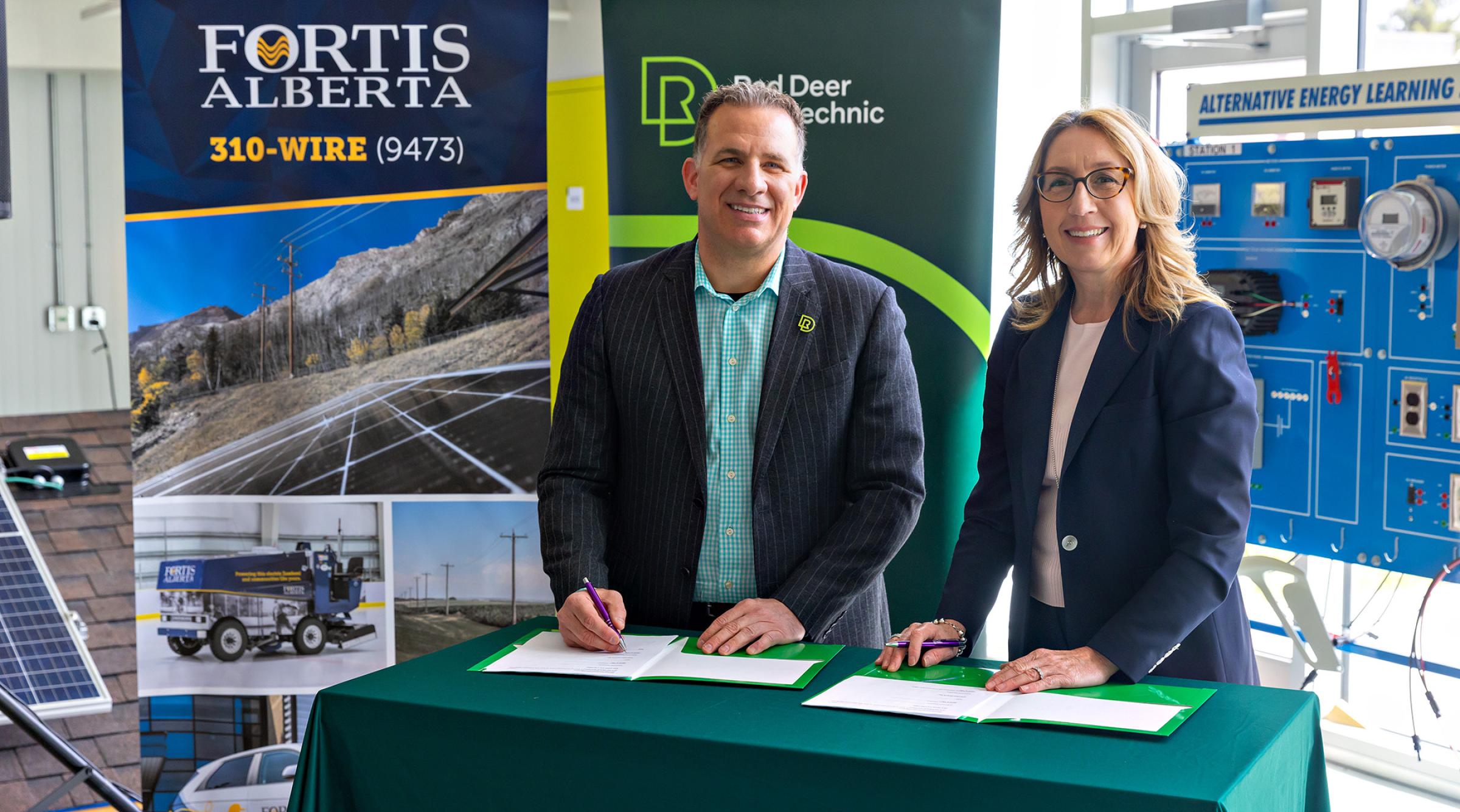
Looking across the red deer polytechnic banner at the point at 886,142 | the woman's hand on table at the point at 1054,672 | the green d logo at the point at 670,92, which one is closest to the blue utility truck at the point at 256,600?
the red deer polytechnic banner at the point at 886,142

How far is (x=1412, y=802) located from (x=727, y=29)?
2.91 metres

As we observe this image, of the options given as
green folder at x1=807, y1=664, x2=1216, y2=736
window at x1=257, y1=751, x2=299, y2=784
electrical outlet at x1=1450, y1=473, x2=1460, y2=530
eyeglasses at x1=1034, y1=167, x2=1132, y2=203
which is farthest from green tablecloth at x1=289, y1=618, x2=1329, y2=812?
electrical outlet at x1=1450, y1=473, x2=1460, y2=530

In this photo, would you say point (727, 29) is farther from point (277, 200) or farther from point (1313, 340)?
point (1313, 340)

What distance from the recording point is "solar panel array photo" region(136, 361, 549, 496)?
3031 mm

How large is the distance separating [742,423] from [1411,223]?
78.5 inches

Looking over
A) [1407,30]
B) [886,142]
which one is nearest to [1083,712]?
[886,142]

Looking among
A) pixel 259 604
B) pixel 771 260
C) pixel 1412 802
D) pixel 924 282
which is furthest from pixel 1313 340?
pixel 259 604

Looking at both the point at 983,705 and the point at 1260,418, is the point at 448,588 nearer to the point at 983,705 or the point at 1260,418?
the point at 983,705

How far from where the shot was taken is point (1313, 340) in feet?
11.1

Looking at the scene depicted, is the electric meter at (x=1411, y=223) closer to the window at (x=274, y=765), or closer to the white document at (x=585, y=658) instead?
the white document at (x=585, y=658)

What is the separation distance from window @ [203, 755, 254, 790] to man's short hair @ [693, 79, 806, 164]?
2043 mm

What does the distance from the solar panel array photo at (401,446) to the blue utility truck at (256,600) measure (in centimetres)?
17

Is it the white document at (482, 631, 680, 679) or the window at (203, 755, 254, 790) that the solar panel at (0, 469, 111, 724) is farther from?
the white document at (482, 631, 680, 679)

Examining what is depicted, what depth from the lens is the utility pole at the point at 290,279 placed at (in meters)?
3.00
